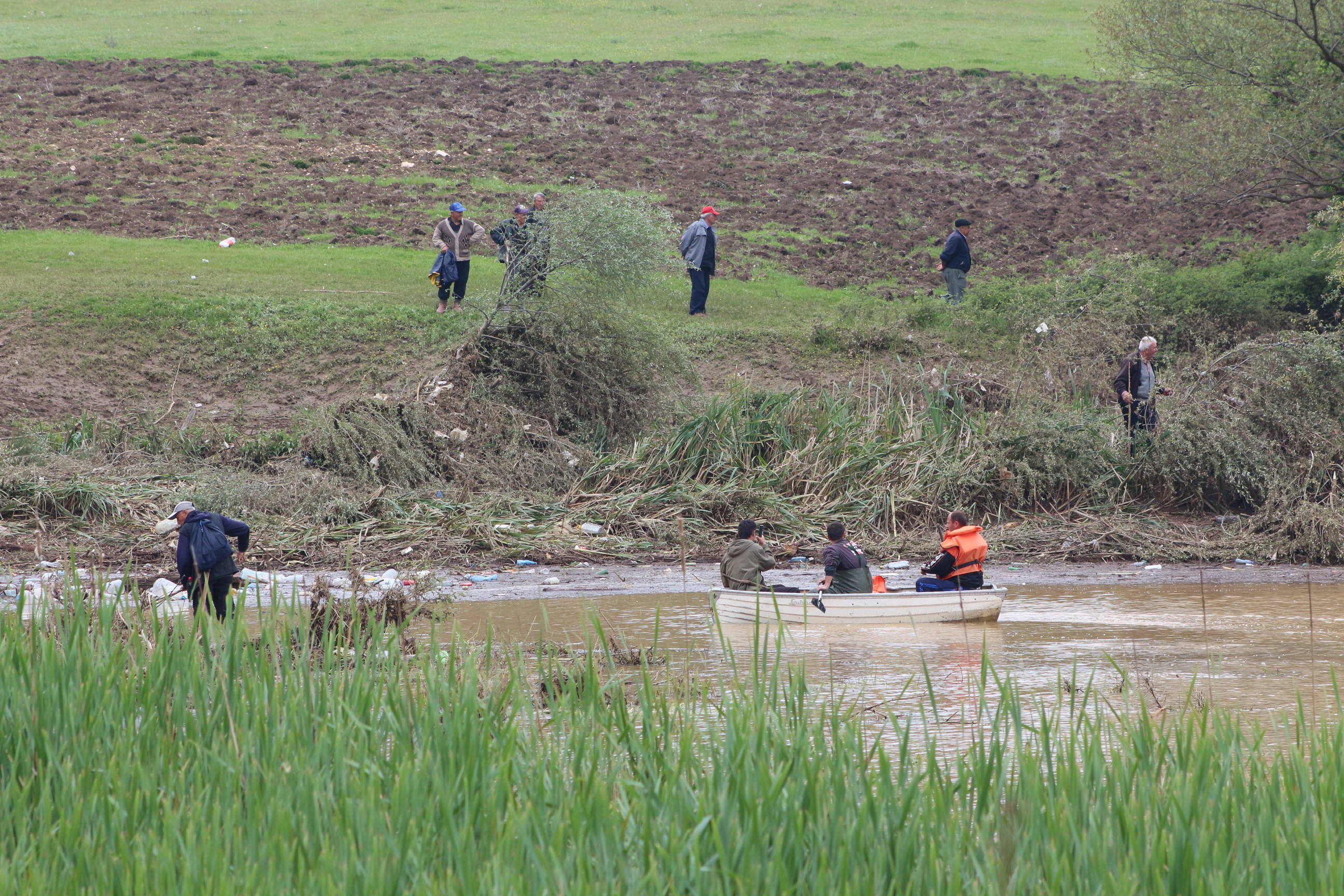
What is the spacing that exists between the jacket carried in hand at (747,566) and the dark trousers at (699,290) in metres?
12.4

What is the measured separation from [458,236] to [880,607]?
42.5 feet

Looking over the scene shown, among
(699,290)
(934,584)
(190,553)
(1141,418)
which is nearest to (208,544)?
(190,553)

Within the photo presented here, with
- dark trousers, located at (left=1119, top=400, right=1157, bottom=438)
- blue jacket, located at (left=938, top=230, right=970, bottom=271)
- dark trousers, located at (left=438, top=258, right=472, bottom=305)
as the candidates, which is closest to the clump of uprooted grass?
dark trousers, located at (left=1119, top=400, right=1157, bottom=438)

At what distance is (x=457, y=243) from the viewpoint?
23609 millimetres

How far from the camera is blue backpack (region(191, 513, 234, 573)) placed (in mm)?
11312

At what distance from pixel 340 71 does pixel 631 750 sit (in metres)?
39.9

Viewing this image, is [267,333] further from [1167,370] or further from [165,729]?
[165,729]

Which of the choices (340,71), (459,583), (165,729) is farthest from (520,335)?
(340,71)

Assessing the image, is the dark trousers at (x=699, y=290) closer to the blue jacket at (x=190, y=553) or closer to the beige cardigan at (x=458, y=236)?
the beige cardigan at (x=458, y=236)

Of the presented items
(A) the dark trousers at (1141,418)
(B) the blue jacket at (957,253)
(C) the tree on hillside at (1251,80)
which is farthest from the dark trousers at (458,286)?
(C) the tree on hillside at (1251,80)

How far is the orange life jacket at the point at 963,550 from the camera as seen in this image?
45.1 ft

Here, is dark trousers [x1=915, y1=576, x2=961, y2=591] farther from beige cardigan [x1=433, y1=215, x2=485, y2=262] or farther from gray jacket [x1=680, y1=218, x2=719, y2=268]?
gray jacket [x1=680, y1=218, x2=719, y2=268]

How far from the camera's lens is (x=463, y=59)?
44.1 metres

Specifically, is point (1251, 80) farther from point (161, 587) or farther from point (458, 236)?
point (161, 587)
